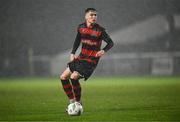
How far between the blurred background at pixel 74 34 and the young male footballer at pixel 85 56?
14.2 m

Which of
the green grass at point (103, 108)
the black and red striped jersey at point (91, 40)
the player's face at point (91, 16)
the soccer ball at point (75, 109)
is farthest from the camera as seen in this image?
the black and red striped jersey at point (91, 40)

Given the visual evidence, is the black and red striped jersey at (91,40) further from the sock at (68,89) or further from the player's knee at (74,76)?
the sock at (68,89)

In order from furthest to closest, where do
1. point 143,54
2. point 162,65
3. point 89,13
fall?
1. point 143,54
2. point 162,65
3. point 89,13

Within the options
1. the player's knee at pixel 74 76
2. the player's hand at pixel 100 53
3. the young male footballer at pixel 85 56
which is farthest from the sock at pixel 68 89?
the player's hand at pixel 100 53

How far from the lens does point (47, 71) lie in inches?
969

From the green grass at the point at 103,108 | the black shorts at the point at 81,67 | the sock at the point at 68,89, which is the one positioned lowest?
the green grass at the point at 103,108

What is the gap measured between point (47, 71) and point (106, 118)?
16314mm

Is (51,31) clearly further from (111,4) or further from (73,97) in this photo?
(73,97)

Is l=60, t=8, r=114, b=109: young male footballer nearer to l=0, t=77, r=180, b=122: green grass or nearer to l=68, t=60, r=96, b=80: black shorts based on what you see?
l=68, t=60, r=96, b=80: black shorts

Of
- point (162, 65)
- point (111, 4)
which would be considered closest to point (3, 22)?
point (111, 4)

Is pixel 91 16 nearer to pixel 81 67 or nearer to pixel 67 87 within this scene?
pixel 81 67

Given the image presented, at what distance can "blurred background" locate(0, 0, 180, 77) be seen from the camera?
24.2 meters

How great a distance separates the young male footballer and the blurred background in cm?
1420

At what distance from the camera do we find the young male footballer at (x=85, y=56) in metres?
9.06
